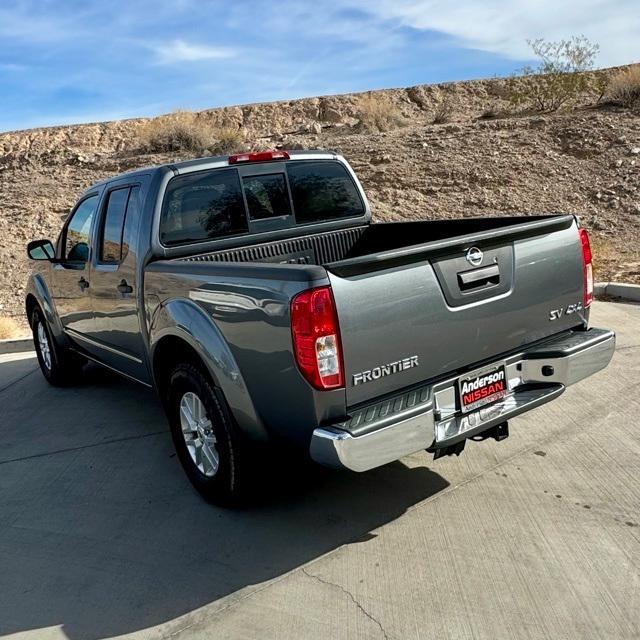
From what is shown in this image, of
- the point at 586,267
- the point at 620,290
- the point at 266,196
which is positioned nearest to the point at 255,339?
the point at 266,196

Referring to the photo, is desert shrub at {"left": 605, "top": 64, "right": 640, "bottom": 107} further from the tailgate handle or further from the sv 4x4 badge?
the tailgate handle

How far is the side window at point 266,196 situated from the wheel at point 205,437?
1.38 meters

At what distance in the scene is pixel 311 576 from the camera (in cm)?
321

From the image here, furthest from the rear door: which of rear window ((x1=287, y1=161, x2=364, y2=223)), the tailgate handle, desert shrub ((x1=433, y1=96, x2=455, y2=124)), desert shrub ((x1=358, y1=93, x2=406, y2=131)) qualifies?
desert shrub ((x1=433, y1=96, x2=455, y2=124))

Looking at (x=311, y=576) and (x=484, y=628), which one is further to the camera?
(x=311, y=576)

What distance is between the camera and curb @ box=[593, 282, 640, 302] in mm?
8164

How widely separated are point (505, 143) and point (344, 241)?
577 inches

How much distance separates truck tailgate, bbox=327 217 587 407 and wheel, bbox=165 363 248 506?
849 millimetres

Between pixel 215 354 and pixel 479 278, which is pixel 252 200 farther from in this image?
pixel 479 278

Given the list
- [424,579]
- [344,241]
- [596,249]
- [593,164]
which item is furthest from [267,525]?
[593,164]

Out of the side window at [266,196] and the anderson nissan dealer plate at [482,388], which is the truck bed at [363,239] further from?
the anderson nissan dealer plate at [482,388]

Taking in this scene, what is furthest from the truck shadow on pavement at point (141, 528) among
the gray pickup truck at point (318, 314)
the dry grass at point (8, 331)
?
the dry grass at point (8, 331)

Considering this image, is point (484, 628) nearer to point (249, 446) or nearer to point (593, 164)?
point (249, 446)

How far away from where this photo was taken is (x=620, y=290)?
27.3 ft
